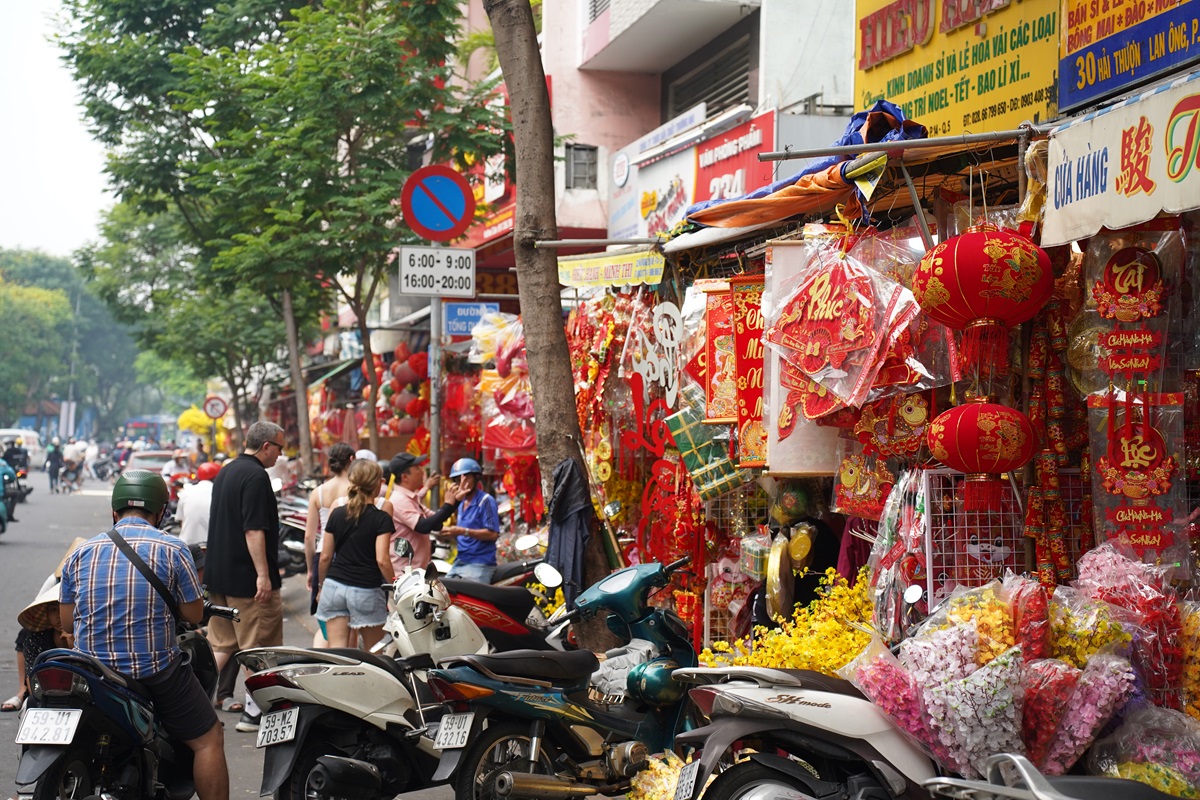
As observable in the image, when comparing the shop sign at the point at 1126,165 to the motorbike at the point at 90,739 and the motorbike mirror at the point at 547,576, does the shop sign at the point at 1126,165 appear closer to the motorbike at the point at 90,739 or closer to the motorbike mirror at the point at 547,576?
the motorbike mirror at the point at 547,576

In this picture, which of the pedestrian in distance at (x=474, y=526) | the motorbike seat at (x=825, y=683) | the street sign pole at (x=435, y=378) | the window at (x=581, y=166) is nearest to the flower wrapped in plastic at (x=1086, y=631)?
the motorbike seat at (x=825, y=683)

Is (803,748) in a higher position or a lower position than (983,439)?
lower

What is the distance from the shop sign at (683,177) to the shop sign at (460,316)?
1.98m

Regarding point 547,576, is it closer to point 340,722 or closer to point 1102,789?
point 340,722

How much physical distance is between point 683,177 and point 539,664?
35.4 feet

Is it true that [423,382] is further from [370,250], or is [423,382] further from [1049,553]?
[1049,553]

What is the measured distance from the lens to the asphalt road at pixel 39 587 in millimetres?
7215

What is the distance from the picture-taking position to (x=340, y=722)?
582 cm

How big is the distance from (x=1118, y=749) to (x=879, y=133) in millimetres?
2984

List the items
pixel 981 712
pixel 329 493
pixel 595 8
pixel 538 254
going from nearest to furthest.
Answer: pixel 981 712, pixel 538 254, pixel 329 493, pixel 595 8

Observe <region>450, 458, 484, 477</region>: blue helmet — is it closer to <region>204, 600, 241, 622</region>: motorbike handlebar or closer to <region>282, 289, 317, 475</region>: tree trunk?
<region>204, 600, 241, 622</region>: motorbike handlebar

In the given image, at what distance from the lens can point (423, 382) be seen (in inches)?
739

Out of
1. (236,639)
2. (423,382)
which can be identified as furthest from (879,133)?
(423,382)

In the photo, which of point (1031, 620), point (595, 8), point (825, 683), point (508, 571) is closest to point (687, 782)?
point (825, 683)
